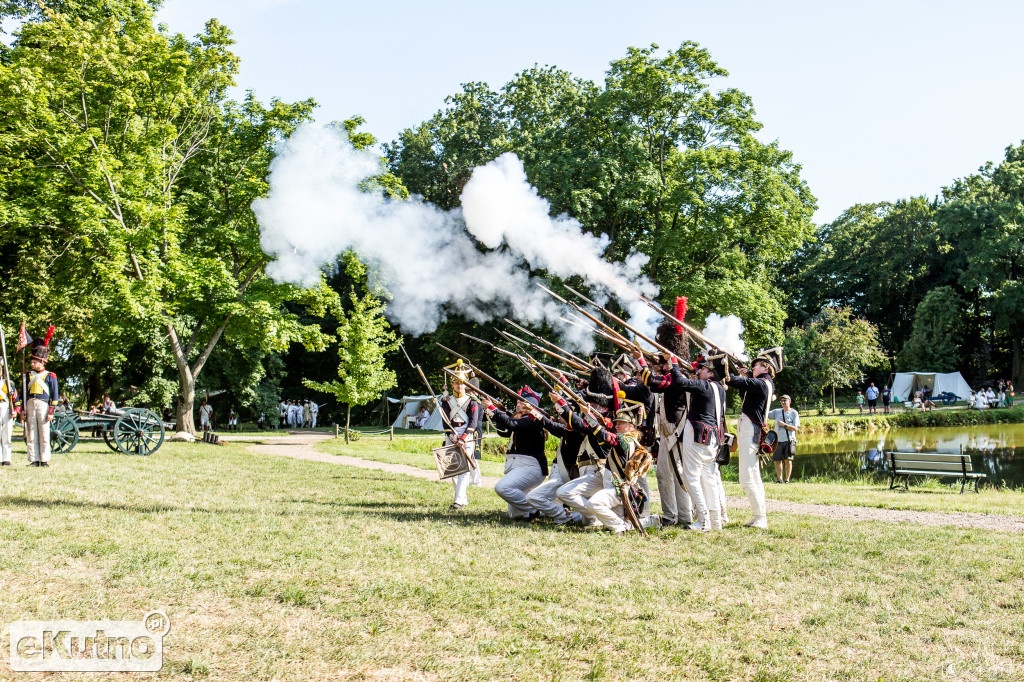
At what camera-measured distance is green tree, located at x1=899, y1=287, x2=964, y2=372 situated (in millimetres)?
51750

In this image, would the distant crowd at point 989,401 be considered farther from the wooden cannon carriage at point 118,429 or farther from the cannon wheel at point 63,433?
the cannon wheel at point 63,433

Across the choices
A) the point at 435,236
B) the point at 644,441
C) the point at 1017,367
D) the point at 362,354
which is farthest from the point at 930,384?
the point at 644,441

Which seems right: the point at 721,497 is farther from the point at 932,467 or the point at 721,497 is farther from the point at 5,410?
the point at 5,410

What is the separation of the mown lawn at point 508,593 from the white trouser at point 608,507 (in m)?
0.32

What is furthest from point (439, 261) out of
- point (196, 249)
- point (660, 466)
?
point (196, 249)

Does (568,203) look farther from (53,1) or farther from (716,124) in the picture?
(53,1)

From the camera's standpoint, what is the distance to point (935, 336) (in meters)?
52.2

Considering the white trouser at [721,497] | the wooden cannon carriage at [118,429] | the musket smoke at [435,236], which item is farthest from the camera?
the wooden cannon carriage at [118,429]

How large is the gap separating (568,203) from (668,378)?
17833 millimetres

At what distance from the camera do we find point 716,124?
29.6 m

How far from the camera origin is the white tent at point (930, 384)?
161 feet

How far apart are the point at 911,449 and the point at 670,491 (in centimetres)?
2084

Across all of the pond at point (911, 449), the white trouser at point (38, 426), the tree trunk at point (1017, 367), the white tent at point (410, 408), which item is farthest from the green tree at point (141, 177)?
the tree trunk at point (1017, 367)

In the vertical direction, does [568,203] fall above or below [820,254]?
below
